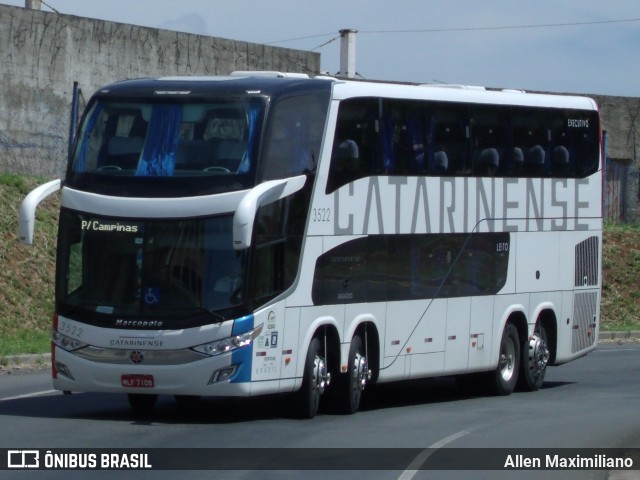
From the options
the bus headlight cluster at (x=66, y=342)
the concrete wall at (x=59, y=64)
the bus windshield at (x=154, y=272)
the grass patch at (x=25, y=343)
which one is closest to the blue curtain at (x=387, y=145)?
the bus windshield at (x=154, y=272)

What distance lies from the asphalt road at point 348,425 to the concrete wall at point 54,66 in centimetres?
975

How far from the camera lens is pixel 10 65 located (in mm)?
28922

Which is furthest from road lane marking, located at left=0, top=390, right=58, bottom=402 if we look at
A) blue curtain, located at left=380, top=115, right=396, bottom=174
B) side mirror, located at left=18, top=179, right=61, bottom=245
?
blue curtain, located at left=380, top=115, right=396, bottom=174

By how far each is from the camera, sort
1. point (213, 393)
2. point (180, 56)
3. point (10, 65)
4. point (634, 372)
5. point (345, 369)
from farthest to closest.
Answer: point (180, 56)
point (10, 65)
point (634, 372)
point (345, 369)
point (213, 393)

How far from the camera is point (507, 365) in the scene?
20.7 meters

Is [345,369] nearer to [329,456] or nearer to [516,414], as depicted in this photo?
[516,414]

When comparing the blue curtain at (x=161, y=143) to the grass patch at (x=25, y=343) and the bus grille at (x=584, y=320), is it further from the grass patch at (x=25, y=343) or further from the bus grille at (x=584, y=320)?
the bus grille at (x=584, y=320)

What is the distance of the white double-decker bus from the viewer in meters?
15.0

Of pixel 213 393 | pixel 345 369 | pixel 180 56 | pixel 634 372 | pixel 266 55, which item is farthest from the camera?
pixel 266 55

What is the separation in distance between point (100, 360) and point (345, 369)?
119 inches

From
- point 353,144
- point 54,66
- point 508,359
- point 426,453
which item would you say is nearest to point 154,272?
point 353,144

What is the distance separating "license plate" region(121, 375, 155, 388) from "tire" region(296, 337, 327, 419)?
191 centimetres

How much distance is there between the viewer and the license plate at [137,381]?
14898mm

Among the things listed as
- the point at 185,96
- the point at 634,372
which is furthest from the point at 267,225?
the point at 634,372
